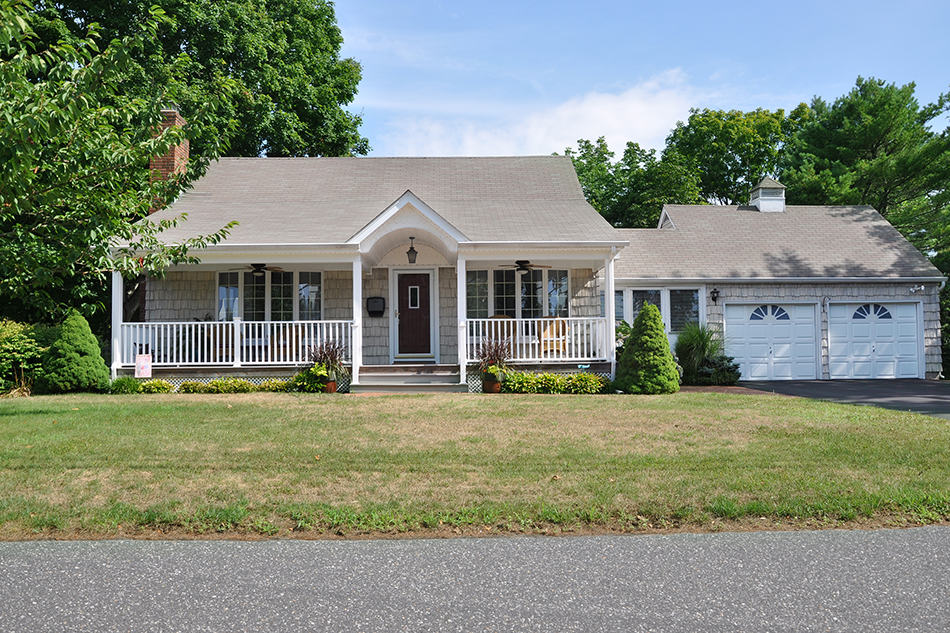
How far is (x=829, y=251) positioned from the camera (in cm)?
1733

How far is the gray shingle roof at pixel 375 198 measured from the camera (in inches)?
536

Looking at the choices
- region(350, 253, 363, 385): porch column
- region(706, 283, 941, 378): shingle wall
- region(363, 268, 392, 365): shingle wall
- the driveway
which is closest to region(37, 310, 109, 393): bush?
region(350, 253, 363, 385): porch column

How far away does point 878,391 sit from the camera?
516 inches

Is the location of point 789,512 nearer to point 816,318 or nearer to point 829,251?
point 816,318

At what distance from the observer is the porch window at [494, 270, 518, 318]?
1518 centimetres

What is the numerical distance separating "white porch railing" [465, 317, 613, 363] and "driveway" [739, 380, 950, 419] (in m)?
3.37

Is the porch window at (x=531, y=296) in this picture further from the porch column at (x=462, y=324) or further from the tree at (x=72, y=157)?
the tree at (x=72, y=157)

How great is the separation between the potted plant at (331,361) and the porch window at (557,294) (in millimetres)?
4977

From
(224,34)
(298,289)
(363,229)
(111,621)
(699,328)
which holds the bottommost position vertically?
(111,621)

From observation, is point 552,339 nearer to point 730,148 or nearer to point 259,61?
point 259,61

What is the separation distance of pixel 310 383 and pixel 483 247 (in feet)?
13.7

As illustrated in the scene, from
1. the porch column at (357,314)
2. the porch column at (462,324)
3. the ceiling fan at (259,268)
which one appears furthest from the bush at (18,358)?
the porch column at (462,324)

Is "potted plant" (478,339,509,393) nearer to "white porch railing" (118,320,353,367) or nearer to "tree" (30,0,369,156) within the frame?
"white porch railing" (118,320,353,367)

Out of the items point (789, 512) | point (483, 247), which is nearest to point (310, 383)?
point (483, 247)
